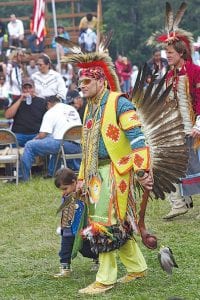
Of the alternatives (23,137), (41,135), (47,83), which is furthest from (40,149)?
(47,83)

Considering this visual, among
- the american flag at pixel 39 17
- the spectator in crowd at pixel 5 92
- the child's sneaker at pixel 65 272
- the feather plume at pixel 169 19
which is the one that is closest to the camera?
the child's sneaker at pixel 65 272

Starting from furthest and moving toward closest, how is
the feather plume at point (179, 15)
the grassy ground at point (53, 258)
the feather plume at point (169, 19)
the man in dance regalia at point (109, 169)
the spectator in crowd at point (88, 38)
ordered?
the spectator in crowd at point (88, 38)
the feather plume at point (169, 19)
the feather plume at point (179, 15)
the grassy ground at point (53, 258)
the man in dance regalia at point (109, 169)

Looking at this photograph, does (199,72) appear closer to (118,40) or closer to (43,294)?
(43,294)

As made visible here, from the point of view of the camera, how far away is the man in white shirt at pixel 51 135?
1084cm

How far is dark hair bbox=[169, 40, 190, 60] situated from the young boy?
1.82 meters

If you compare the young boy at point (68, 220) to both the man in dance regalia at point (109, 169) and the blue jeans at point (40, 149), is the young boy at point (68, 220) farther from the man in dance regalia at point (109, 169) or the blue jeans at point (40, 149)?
the blue jeans at point (40, 149)

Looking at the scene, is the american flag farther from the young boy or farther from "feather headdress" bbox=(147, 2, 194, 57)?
the young boy

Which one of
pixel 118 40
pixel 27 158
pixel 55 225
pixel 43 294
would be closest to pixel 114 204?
pixel 43 294

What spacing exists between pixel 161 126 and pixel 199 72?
1.45 metres

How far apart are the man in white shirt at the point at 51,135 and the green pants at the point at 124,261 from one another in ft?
17.3

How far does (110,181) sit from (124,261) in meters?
0.56

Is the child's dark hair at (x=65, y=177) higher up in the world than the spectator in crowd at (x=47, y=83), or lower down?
higher up

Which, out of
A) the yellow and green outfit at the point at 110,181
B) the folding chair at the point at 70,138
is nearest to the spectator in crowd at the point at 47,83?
the folding chair at the point at 70,138

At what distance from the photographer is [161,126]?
5977mm
